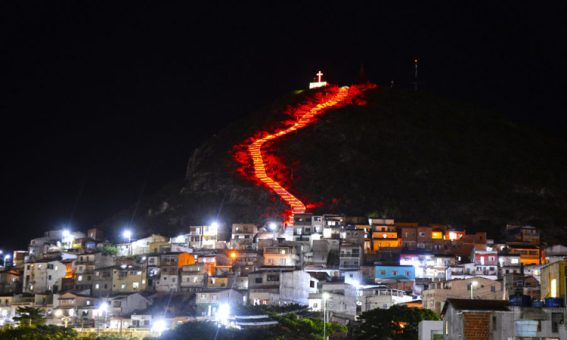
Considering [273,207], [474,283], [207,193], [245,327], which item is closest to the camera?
[245,327]

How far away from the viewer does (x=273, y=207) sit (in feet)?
349

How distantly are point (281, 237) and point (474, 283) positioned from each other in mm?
27082

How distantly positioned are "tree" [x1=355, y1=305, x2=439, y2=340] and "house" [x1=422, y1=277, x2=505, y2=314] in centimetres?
1149

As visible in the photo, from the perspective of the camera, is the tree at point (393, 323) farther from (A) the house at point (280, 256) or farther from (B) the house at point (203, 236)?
(B) the house at point (203, 236)

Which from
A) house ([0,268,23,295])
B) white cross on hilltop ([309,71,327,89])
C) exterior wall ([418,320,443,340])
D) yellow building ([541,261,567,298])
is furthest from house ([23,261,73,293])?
white cross on hilltop ([309,71,327,89])

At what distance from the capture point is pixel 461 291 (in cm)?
6394

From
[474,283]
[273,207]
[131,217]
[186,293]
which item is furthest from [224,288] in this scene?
[131,217]

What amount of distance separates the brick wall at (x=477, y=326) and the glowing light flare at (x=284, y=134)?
64.0m

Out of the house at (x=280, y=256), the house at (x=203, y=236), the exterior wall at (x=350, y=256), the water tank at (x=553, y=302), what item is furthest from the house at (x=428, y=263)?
the water tank at (x=553, y=302)

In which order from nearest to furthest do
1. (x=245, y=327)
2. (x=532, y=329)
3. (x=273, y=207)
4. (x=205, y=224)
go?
(x=532, y=329), (x=245, y=327), (x=205, y=224), (x=273, y=207)

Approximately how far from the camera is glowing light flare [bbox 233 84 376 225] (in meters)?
111

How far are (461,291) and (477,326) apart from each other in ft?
111

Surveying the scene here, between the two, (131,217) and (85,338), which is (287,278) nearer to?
(85,338)

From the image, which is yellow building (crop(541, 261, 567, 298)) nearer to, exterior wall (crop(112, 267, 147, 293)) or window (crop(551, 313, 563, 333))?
window (crop(551, 313, 563, 333))
